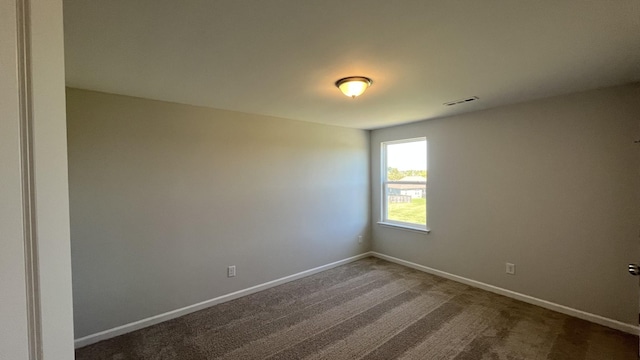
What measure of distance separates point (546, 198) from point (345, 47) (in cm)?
281

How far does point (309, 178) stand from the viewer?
4109mm

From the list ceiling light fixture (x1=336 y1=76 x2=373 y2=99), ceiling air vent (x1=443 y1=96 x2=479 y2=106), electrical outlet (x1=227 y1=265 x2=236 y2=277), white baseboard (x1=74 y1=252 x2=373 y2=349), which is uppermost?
ceiling air vent (x1=443 y1=96 x2=479 y2=106)

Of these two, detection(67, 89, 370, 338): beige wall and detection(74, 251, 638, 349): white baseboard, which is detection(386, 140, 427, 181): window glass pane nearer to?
detection(67, 89, 370, 338): beige wall

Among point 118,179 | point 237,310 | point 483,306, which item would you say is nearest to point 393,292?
point 483,306

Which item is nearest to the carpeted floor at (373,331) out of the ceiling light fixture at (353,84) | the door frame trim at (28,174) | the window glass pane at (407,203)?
the window glass pane at (407,203)

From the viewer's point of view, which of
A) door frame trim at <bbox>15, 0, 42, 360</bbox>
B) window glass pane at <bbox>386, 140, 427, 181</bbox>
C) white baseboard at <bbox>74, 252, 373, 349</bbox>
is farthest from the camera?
window glass pane at <bbox>386, 140, 427, 181</bbox>

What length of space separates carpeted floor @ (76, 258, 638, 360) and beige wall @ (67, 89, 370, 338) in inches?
14.1

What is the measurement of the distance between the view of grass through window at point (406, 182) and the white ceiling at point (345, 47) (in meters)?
1.58

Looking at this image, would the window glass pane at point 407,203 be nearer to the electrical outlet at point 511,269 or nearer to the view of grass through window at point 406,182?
the view of grass through window at point 406,182

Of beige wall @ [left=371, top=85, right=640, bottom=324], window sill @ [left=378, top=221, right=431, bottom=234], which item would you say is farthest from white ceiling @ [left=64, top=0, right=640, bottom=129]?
window sill @ [left=378, top=221, right=431, bottom=234]

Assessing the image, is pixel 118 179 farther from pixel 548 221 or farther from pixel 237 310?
pixel 548 221

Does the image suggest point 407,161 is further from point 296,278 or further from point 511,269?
point 296,278

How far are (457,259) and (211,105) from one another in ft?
12.2

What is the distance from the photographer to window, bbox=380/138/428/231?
430 cm
